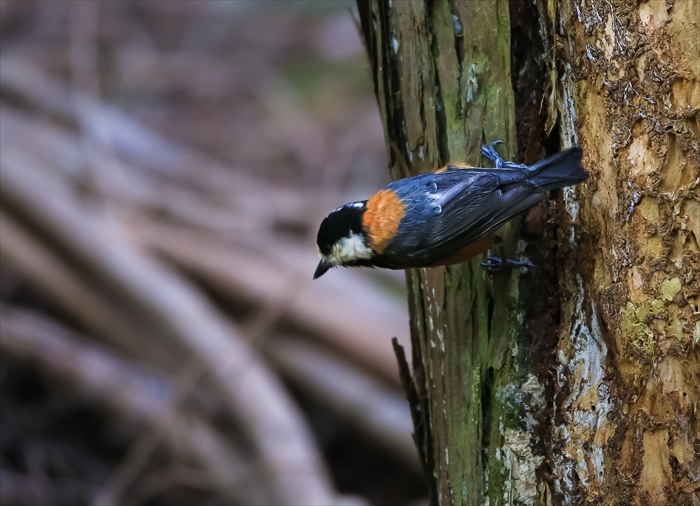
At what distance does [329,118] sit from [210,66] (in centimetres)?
208

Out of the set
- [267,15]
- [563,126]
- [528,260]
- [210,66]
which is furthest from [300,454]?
[267,15]

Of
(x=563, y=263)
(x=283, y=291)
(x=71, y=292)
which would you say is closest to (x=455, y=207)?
(x=563, y=263)

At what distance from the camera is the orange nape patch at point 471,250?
1.80 metres

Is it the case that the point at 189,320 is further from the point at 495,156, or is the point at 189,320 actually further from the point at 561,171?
the point at 561,171

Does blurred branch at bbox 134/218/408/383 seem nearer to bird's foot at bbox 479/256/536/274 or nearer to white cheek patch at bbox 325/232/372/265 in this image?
white cheek patch at bbox 325/232/372/265

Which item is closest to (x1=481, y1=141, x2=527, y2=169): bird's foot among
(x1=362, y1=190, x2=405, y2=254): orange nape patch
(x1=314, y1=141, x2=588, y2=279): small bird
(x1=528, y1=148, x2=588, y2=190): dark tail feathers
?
(x1=314, y1=141, x2=588, y2=279): small bird

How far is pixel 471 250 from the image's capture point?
181cm

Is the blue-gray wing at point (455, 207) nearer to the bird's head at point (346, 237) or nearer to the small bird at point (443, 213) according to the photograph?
the small bird at point (443, 213)

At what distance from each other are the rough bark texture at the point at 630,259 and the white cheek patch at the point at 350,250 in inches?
31.1

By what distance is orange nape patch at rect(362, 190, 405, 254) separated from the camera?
83.6 inches

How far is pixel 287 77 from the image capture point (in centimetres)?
973

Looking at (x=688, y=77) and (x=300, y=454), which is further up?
(x=688, y=77)

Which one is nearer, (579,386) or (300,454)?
(579,386)

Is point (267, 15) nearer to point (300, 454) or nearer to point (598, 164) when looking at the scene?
point (300, 454)
